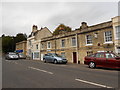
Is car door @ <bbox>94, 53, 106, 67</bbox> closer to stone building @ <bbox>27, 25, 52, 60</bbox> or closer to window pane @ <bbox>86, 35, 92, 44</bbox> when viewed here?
window pane @ <bbox>86, 35, 92, 44</bbox>

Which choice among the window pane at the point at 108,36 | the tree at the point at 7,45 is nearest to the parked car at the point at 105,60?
the window pane at the point at 108,36

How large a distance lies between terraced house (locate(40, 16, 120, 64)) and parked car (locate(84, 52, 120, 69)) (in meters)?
3.69

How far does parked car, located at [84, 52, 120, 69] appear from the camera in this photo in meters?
12.0

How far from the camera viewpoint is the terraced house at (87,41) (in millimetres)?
16266

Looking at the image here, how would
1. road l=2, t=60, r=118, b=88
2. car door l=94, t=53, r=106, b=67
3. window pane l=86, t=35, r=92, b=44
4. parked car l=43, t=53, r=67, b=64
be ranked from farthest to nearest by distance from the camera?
window pane l=86, t=35, r=92, b=44
parked car l=43, t=53, r=67, b=64
car door l=94, t=53, r=106, b=67
road l=2, t=60, r=118, b=88

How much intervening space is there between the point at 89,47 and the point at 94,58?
5.68 m

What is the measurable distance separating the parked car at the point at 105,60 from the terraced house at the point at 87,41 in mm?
3687

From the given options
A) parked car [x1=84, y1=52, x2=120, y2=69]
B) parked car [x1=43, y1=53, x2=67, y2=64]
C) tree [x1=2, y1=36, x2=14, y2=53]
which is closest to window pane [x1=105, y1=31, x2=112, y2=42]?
A: parked car [x1=84, y1=52, x2=120, y2=69]

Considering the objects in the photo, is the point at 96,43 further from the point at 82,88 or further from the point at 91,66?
the point at 82,88

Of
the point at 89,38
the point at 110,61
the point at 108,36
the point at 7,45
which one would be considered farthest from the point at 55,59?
the point at 7,45

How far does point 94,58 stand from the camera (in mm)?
13773

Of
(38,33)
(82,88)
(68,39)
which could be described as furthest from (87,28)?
(38,33)

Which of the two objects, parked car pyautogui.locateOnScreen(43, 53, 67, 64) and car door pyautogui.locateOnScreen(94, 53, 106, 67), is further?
parked car pyautogui.locateOnScreen(43, 53, 67, 64)

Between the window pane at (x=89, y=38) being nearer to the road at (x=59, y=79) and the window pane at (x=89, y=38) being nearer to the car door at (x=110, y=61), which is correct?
the car door at (x=110, y=61)
